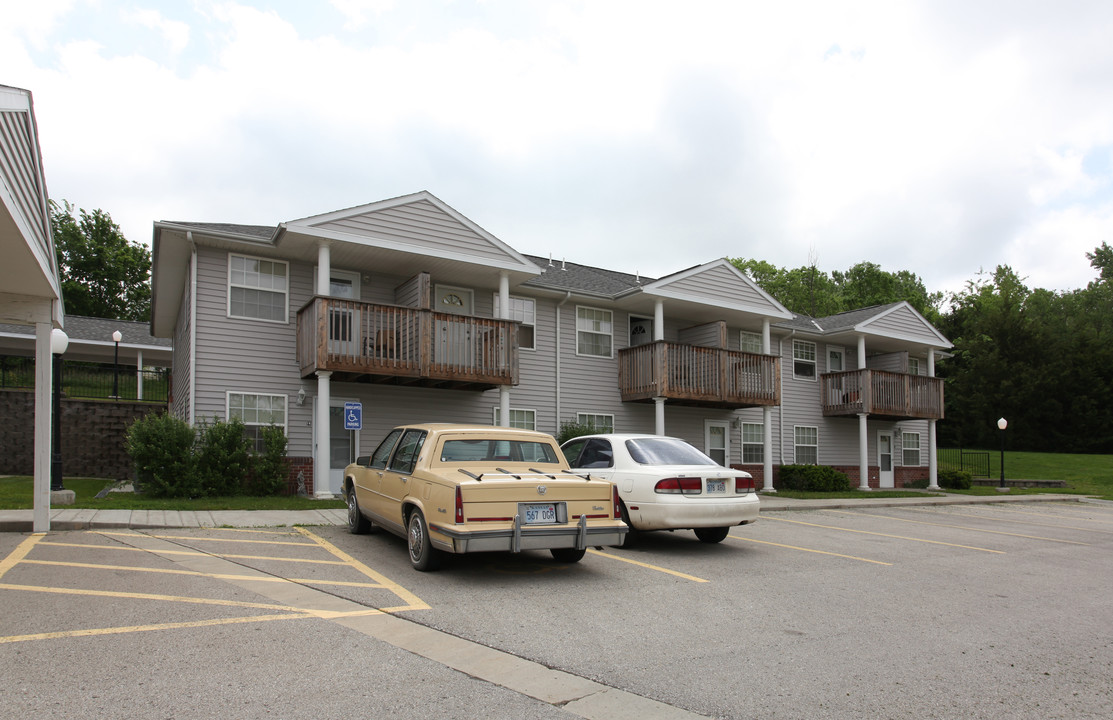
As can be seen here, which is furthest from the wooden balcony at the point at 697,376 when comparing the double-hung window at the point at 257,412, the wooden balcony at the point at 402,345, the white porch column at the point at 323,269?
the double-hung window at the point at 257,412

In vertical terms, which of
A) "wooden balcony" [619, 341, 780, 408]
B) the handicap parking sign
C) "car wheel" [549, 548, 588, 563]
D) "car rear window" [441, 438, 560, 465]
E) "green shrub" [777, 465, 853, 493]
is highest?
"wooden balcony" [619, 341, 780, 408]

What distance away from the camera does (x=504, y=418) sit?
16953mm

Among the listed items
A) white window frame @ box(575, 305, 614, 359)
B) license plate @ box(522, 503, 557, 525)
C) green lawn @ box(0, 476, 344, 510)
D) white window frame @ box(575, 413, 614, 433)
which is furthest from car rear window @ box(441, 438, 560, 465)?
white window frame @ box(575, 305, 614, 359)

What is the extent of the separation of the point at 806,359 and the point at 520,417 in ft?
39.3

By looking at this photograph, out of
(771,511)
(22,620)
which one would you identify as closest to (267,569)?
(22,620)

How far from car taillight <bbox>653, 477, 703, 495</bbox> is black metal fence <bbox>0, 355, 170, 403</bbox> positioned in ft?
67.4

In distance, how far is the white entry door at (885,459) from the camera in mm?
28016

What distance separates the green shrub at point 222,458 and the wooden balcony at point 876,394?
19168mm

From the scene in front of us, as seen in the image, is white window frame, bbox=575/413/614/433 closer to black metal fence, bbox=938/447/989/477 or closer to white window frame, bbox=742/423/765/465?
white window frame, bbox=742/423/765/465

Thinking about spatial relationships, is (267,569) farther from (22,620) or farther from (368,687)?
(368,687)

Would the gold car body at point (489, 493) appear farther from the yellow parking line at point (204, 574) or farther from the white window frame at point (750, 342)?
the white window frame at point (750, 342)

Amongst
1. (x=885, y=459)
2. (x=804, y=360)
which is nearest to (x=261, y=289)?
(x=804, y=360)

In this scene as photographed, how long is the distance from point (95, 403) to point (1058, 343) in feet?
172

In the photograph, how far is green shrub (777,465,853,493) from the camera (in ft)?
75.5
